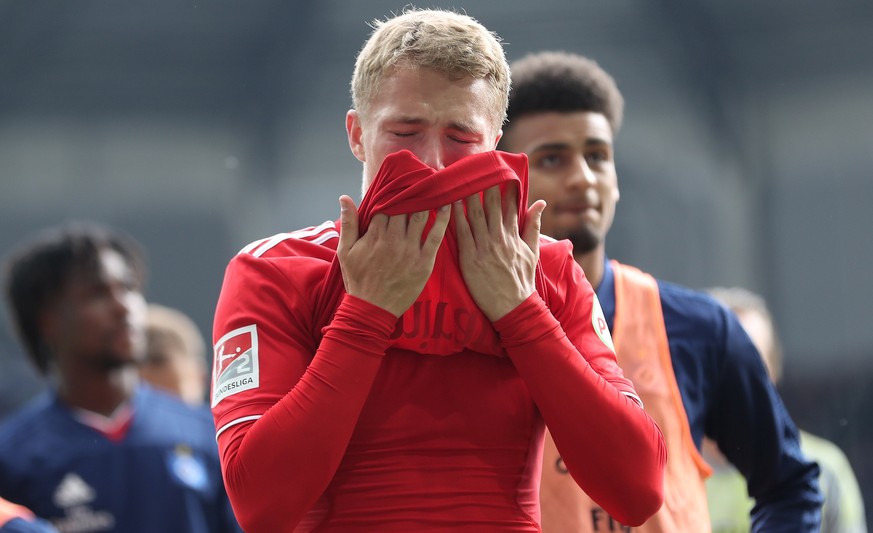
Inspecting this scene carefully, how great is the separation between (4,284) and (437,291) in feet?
10.5

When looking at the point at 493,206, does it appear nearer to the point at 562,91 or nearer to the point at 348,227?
the point at 348,227

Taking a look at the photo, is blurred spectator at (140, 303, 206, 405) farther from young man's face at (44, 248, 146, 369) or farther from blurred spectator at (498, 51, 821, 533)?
blurred spectator at (498, 51, 821, 533)

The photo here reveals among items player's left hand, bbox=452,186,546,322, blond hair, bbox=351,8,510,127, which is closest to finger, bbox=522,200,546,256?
player's left hand, bbox=452,186,546,322

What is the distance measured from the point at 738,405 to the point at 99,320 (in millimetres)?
2466

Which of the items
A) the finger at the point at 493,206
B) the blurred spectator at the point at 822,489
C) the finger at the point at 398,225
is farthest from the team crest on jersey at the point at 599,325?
the blurred spectator at the point at 822,489

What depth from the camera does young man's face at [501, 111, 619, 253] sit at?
7.29 ft

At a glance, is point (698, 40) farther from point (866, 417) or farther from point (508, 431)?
point (508, 431)

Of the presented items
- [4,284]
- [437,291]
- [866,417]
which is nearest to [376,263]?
[437,291]

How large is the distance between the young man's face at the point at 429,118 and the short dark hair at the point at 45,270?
2.79 meters

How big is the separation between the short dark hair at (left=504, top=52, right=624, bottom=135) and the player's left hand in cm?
108

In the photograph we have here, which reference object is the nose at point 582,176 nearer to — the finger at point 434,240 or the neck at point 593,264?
the neck at point 593,264

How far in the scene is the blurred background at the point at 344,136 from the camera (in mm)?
6676

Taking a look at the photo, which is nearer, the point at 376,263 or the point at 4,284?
the point at 376,263

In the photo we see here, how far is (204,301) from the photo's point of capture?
7066 millimetres
